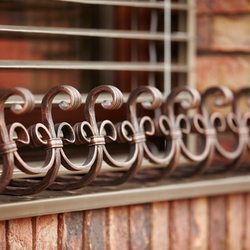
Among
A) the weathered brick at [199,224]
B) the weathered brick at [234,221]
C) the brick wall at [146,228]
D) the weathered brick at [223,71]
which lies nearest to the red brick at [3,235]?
the brick wall at [146,228]

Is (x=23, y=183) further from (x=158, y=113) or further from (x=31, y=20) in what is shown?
(x=31, y=20)

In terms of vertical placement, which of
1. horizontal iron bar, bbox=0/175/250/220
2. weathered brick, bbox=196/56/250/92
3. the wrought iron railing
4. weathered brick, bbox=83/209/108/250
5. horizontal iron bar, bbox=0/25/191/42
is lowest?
weathered brick, bbox=83/209/108/250

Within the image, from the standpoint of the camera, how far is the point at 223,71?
82.0 inches

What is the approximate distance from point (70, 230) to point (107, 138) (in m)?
0.30

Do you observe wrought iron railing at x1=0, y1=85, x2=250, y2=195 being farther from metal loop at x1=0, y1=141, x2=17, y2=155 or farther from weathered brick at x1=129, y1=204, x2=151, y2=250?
weathered brick at x1=129, y1=204, x2=151, y2=250

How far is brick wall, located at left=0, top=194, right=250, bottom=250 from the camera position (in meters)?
1.42

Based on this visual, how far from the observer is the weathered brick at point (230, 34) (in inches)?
80.9

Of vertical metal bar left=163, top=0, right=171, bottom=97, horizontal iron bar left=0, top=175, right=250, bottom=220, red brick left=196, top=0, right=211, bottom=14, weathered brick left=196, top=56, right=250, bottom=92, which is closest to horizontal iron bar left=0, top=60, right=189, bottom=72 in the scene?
vertical metal bar left=163, top=0, right=171, bottom=97

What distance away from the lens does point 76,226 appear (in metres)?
1.50

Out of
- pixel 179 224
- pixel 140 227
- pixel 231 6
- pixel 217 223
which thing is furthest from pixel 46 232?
pixel 231 6

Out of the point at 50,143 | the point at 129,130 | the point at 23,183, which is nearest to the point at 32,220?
the point at 23,183

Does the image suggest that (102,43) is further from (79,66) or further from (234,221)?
(234,221)

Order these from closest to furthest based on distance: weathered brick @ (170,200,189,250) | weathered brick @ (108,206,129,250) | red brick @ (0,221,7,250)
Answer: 1. red brick @ (0,221,7,250)
2. weathered brick @ (108,206,129,250)
3. weathered brick @ (170,200,189,250)

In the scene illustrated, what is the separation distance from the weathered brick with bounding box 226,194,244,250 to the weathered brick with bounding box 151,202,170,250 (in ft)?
0.86
